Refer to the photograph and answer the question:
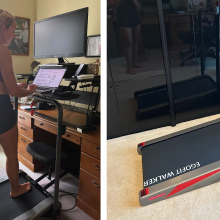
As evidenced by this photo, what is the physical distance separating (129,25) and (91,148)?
5.64 feet

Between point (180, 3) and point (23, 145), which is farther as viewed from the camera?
point (180, 3)

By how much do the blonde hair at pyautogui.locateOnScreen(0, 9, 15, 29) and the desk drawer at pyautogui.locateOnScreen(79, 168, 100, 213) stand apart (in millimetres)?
1322

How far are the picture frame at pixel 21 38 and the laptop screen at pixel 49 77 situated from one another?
194mm

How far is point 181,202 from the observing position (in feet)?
5.63

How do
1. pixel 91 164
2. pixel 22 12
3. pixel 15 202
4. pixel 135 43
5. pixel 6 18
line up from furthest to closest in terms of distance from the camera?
pixel 135 43 < pixel 91 164 < pixel 15 202 < pixel 22 12 < pixel 6 18

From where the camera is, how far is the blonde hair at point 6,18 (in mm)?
1140

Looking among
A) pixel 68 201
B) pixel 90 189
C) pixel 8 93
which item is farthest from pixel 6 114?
pixel 68 201

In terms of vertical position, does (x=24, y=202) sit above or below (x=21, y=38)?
below

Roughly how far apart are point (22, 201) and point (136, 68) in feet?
6.90

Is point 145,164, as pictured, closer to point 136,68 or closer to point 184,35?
point 136,68

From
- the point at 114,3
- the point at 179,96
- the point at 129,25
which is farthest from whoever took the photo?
the point at 179,96

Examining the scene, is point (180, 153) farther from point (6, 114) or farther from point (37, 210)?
point (6, 114)

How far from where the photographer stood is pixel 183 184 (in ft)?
5.79

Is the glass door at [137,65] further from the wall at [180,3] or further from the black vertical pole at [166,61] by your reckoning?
the wall at [180,3]
